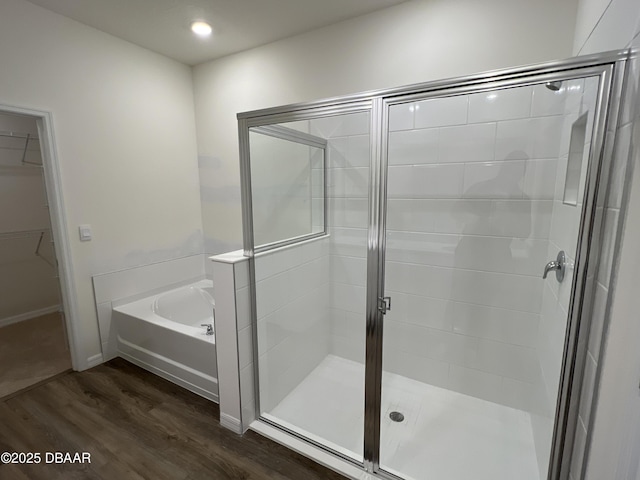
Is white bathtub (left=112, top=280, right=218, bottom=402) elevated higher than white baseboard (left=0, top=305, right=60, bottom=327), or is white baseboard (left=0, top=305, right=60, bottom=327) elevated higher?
white bathtub (left=112, top=280, right=218, bottom=402)

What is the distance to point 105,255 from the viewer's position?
2482mm

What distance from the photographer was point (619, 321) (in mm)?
861

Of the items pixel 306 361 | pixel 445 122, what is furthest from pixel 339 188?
pixel 306 361

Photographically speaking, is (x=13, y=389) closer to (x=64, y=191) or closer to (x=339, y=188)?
(x=64, y=191)

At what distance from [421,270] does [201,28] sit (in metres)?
2.37

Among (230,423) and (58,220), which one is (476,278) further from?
(58,220)

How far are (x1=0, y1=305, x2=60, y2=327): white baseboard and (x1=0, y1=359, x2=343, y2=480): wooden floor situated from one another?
160 cm

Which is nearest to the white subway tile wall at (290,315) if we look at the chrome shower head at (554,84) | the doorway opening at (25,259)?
the chrome shower head at (554,84)

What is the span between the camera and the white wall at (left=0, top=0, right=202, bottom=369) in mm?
1997

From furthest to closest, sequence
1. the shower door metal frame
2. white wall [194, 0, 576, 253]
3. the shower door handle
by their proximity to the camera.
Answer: white wall [194, 0, 576, 253], the shower door handle, the shower door metal frame

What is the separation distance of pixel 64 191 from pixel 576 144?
3152 mm

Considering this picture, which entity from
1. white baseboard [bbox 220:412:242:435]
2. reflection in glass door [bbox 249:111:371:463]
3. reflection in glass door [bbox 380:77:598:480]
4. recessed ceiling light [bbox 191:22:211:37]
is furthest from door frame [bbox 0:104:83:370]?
reflection in glass door [bbox 380:77:598:480]

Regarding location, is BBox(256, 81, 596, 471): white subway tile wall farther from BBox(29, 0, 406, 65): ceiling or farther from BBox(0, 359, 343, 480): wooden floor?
BBox(29, 0, 406, 65): ceiling

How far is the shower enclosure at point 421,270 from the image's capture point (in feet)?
4.78
